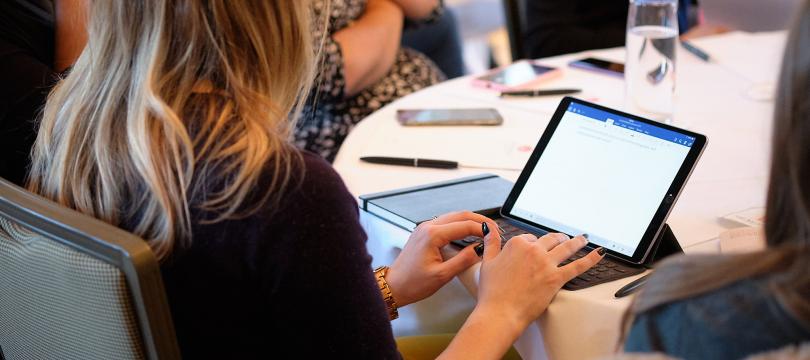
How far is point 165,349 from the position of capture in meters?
0.91

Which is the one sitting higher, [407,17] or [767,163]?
[767,163]

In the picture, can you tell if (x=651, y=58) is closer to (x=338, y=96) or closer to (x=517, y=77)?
(x=517, y=77)

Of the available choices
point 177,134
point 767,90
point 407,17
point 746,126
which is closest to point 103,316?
point 177,134

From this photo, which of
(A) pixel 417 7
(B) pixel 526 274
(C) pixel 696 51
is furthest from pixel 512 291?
(A) pixel 417 7

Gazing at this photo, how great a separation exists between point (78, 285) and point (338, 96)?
4.22 ft

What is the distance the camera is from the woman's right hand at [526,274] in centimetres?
111

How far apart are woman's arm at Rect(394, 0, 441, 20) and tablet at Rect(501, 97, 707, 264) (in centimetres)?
115

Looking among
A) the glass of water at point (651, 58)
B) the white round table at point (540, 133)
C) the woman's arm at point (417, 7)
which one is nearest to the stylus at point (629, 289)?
the white round table at point (540, 133)

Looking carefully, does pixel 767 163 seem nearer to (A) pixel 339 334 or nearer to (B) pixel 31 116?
(A) pixel 339 334

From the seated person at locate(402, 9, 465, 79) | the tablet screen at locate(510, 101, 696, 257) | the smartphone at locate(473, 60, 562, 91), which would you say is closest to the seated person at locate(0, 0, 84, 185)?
the tablet screen at locate(510, 101, 696, 257)

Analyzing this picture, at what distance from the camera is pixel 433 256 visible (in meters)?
1.23

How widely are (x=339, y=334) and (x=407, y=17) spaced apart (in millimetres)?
1603

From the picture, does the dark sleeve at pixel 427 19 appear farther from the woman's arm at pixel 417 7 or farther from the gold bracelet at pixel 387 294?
the gold bracelet at pixel 387 294

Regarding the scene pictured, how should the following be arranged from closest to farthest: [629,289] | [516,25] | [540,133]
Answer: [629,289]
[540,133]
[516,25]
